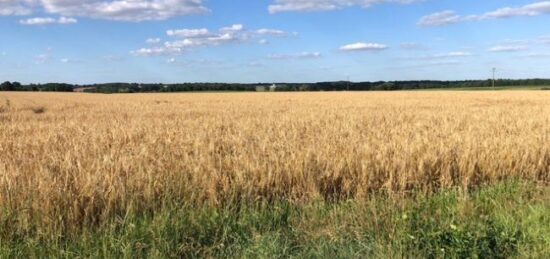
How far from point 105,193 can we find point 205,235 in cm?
113

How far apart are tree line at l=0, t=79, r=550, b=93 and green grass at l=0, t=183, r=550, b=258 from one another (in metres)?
96.2

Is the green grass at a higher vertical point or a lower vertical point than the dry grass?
lower

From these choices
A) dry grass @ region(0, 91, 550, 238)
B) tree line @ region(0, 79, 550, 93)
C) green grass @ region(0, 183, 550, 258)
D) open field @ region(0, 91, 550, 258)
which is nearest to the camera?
green grass @ region(0, 183, 550, 258)

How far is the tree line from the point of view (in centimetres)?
10188

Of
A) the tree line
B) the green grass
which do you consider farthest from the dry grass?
the tree line

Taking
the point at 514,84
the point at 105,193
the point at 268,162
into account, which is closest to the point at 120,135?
the point at 268,162

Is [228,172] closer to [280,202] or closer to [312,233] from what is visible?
[280,202]

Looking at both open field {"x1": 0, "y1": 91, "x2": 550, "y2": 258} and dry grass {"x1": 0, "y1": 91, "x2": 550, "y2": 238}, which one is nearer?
open field {"x1": 0, "y1": 91, "x2": 550, "y2": 258}

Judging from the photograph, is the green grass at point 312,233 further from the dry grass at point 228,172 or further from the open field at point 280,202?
the dry grass at point 228,172

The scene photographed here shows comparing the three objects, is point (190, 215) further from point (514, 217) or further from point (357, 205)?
point (514, 217)

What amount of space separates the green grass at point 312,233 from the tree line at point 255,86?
9619 centimetres

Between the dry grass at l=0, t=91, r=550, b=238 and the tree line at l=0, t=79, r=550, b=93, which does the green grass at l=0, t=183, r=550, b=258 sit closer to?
the dry grass at l=0, t=91, r=550, b=238

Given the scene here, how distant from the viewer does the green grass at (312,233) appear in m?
4.42

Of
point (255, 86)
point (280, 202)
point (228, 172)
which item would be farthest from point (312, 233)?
point (255, 86)
